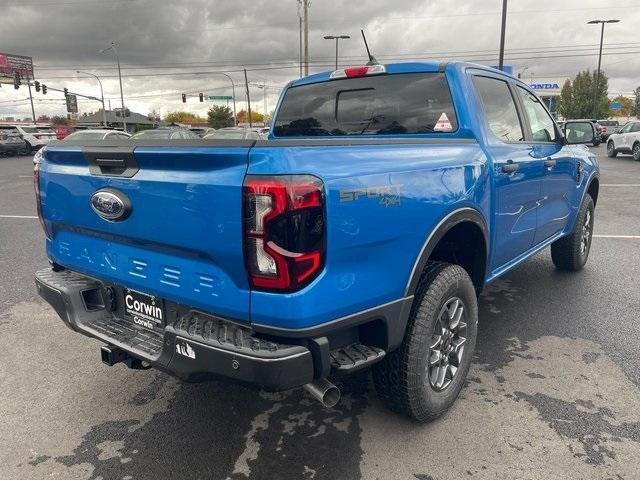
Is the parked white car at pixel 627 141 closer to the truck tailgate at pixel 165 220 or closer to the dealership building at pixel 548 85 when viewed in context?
the truck tailgate at pixel 165 220

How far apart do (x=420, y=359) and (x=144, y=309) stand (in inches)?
53.6

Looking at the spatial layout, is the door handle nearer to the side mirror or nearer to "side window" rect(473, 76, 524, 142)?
"side window" rect(473, 76, 524, 142)

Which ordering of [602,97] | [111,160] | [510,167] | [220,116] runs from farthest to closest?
[220,116] < [602,97] < [510,167] < [111,160]

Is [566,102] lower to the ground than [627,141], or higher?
higher

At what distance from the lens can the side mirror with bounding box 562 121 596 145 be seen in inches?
183

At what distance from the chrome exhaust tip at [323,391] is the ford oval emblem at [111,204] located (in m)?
1.13

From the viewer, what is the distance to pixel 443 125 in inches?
132

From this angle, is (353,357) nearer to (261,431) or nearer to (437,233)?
(437,233)

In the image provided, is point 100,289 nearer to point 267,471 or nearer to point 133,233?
point 133,233

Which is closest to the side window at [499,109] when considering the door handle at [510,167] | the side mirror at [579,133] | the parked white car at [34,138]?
the door handle at [510,167]

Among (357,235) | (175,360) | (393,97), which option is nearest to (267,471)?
(175,360)

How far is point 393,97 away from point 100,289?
2.26 m

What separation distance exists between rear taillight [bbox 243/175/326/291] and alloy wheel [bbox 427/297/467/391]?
1.05 metres

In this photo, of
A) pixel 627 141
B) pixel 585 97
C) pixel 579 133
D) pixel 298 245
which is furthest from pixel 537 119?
pixel 585 97
